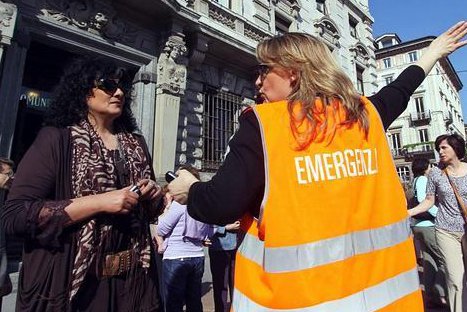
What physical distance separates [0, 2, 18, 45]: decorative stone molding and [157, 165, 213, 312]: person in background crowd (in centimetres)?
420

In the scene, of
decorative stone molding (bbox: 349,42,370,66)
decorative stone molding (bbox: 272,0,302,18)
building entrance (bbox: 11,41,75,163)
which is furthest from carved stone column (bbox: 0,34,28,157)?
decorative stone molding (bbox: 349,42,370,66)

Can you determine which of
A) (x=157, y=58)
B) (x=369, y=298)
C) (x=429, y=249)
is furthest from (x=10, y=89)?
(x=429, y=249)

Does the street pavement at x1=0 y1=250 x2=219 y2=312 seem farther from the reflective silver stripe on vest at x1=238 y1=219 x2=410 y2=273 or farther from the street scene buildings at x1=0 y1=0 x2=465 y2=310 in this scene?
the reflective silver stripe on vest at x1=238 y1=219 x2=410 y2=273

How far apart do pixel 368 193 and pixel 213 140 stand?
8864 mm

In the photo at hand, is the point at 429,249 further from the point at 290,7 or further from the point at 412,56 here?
the point at 412,56

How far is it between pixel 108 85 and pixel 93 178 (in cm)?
52

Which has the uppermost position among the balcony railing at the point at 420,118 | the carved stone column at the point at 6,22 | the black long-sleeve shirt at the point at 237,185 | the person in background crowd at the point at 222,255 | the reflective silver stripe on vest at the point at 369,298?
the balcony railing at the point at 420,118

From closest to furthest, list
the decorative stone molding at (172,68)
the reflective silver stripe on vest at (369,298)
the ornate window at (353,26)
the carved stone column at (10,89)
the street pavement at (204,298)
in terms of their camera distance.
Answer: the reflective silver stripe on vest at (369,298) → the street pavement at (204,298) → the carved stone column at (10,89) → the decorative stone molding at (172,68) → the ornate window at (353,26)

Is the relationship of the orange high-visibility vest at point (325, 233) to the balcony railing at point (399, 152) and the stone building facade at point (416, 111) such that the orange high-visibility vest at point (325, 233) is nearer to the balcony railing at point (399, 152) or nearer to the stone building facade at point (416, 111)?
the stone building facade at point (416, 111)

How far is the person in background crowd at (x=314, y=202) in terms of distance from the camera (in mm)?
1149

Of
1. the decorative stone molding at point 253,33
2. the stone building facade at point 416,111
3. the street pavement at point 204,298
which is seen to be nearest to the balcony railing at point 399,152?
the stone building facade at point 416,111

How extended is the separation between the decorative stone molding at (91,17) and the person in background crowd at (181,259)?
16.7ft

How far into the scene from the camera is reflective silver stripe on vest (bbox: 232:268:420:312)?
1.12 meters

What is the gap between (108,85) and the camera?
186cm
